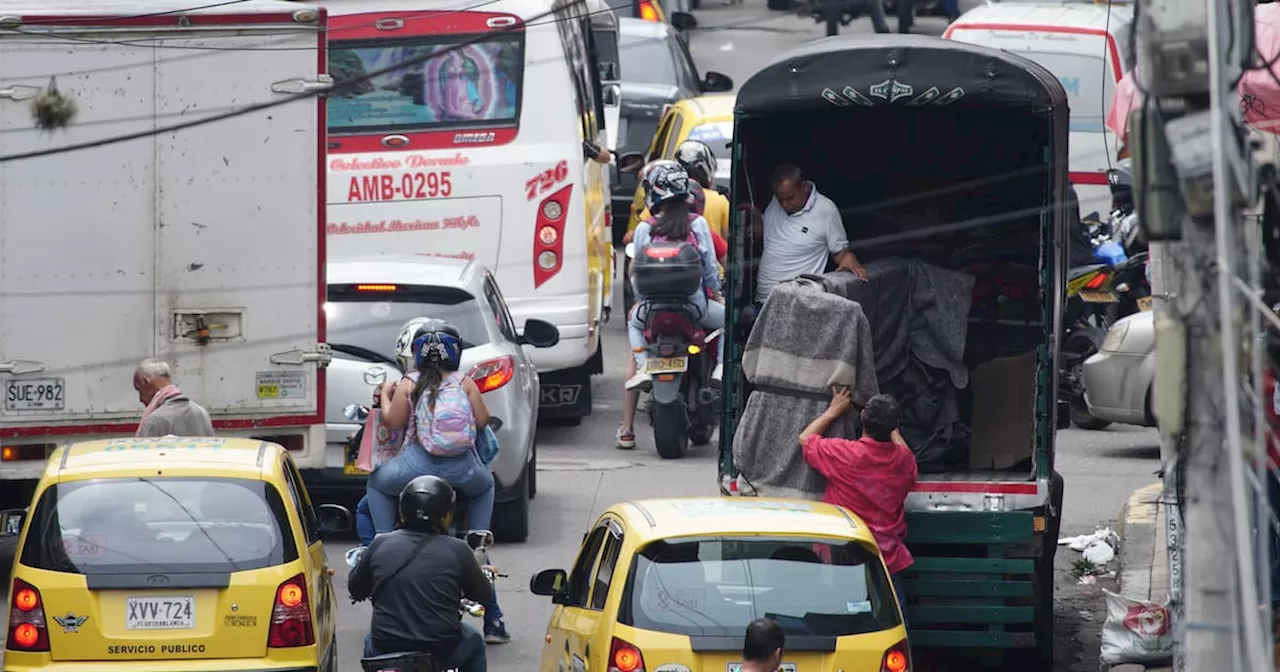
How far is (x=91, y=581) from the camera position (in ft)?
31.4

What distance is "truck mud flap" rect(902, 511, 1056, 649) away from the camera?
10875mm

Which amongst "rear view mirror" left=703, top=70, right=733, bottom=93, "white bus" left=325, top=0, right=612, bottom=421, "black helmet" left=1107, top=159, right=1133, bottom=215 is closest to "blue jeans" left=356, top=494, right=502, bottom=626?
"white bus" left=325, top=0, right=612, bottom=421

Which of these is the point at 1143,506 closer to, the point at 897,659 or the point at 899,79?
the point at 899,79

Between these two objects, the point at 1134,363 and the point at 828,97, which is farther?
the point at 1134,363

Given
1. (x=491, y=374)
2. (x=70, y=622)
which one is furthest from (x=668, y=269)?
(x=70, y=622)

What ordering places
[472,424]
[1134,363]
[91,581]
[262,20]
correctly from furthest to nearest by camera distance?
[1134,363], [262,20], [472,424], [91,581]

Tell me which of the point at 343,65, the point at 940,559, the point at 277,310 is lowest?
the point at 940,559

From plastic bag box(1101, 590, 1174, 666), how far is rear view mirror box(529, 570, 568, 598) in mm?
2638

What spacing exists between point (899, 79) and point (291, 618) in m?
4.06

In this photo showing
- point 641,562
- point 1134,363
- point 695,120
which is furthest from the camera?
point 695,120

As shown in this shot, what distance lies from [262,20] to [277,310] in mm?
1583

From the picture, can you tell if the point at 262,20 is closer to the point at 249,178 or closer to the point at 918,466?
the point at 249,178

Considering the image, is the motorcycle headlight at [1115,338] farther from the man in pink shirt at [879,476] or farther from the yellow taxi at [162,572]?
the yellow taxi at [162,572]

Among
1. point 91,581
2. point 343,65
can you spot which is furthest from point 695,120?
point 91,581
